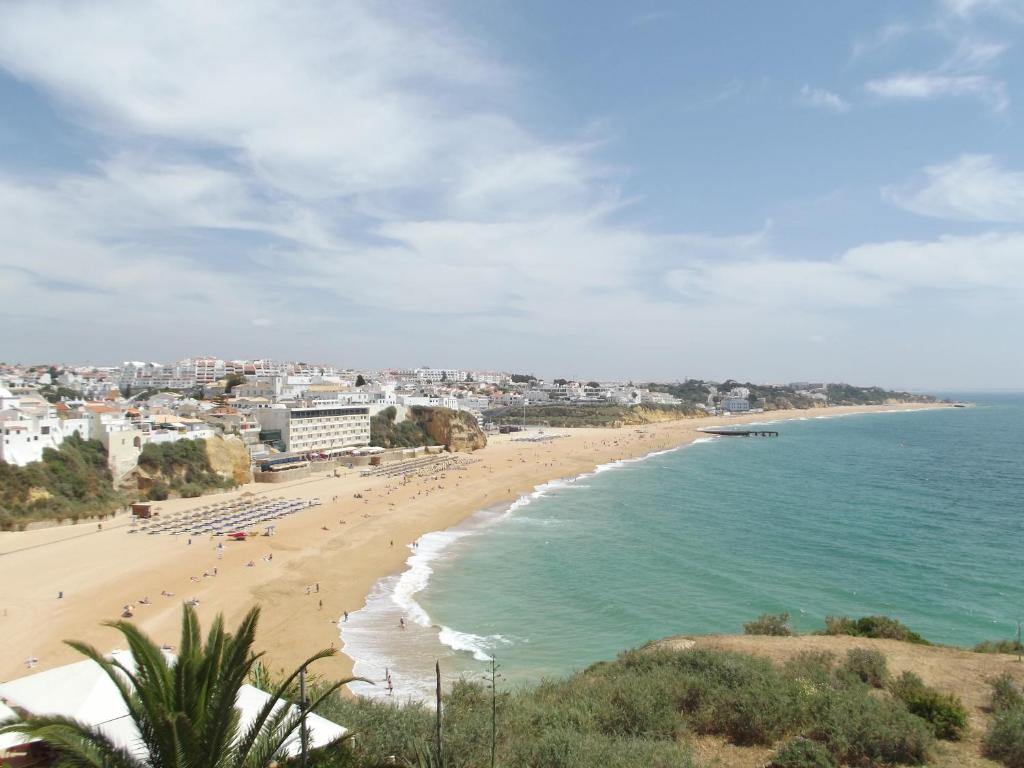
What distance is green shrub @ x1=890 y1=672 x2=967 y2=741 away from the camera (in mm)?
9164

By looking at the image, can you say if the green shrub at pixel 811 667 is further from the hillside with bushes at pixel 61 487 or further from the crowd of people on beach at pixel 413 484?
the hillside with bushes at pixel 61 487

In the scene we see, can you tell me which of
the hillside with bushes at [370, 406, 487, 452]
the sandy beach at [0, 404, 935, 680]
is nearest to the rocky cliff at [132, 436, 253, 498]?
the sandy beach at [0, 404, 935, 680]

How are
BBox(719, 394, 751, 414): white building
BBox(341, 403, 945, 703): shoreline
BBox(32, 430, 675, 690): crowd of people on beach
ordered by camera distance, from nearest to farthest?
BBox(341, 403, 945, 703): shoreline
BBox(32, 430, 675, 690): crowd of people on beach
BBox(719, 394, 751, 414): white building

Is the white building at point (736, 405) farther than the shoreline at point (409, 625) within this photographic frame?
Yes

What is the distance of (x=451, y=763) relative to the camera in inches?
296

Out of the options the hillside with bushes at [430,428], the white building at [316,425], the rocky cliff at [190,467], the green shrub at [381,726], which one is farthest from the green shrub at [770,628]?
the hillside with bushes at [430,428]

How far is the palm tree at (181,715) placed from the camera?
16.9 feet

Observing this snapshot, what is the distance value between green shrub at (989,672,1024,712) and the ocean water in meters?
8.45

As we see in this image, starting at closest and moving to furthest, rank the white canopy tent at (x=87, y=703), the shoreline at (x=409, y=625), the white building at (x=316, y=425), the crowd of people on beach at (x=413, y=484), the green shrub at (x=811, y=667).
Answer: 1. the white canopy tent at (x=87, y=703)
2. the green shrub at (x=811, y=667)
3. the shoreline at (x=409, y=625)
4. the crowd of people on beach at (x=413, y=484)
5. the white building at (x=316, y=425)

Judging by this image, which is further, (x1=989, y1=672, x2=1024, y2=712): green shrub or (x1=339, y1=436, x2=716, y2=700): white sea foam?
(x1=339, y1=436, x2=716, y2=700): white sea foam

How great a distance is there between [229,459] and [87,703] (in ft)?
133

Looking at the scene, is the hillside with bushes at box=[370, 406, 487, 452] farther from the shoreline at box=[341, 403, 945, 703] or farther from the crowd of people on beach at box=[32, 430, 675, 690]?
the shoreline at box=[341, 403, 945, 703]

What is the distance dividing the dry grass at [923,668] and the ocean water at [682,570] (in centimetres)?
452

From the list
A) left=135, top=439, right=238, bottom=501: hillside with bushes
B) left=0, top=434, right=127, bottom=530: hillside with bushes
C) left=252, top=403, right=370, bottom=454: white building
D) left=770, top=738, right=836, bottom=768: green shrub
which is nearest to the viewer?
left=770, top=738, right=836, bottom=768: green shrub
